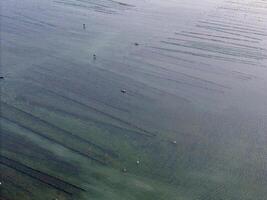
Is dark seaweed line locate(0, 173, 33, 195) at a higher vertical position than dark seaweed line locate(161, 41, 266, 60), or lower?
lower

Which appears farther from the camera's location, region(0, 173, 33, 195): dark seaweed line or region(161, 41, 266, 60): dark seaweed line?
region(161, 41, 266, 60): dark seaweed line

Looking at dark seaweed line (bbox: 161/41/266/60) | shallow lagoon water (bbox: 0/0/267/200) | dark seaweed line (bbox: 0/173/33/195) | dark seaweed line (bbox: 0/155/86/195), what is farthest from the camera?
dark seaweed line (bbox: 161/41/266/60)

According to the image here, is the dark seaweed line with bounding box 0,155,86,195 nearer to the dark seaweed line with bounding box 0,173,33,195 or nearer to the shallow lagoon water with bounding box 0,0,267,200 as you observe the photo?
the shallow lagoon water with bounding box 0,0,267,200

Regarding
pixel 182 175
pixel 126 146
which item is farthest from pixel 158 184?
pixel 126 146

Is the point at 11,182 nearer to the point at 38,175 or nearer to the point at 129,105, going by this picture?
the point at 38,175

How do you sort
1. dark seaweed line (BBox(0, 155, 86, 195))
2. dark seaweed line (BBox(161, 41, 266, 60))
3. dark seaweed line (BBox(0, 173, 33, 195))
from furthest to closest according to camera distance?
dark seaweed line (BBox(161, 41, 266, 60)) < dark seaweed line (BBox(0, 155, 86, 195)) < dark seaweed line (BBox(0, 173, 33, 195))

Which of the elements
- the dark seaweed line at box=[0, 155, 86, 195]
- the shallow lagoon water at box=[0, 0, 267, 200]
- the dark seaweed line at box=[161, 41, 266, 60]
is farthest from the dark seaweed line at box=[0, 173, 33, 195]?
the dark seaweed line at box=[161, 41, 266, 60]

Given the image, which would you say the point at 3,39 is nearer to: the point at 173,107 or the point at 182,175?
the point at 173,107

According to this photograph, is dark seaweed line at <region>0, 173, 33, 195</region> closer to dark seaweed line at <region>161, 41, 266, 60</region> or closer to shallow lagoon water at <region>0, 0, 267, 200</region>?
shallow lagoon water at <region>0, 0, 267, 200</region>
